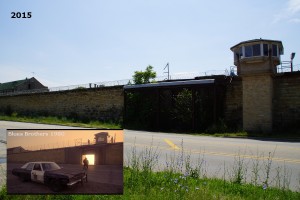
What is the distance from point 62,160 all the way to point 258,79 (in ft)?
70.1

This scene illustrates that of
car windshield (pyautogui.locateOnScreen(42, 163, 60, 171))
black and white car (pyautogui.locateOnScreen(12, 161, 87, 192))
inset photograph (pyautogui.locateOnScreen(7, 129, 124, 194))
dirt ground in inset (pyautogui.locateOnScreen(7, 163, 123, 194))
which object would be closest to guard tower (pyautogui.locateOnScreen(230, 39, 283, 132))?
dirt ground in inset (pyautogui.locateOnScreen(7, 163, 123, 194))

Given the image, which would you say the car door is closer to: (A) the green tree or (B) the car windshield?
(B) the car windshield

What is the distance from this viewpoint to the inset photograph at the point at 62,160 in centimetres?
384

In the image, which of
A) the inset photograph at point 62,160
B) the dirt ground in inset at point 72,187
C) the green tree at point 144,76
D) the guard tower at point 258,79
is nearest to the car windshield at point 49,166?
the inset photograph at point 62,160

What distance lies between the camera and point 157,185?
6.21 m

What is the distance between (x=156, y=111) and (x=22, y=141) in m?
26.2

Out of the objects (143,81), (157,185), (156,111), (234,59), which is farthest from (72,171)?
(143,81)

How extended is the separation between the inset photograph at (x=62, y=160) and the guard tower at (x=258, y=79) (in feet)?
66.9

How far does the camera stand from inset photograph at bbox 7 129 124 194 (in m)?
3.84

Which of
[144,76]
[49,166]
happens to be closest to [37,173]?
[49,166]

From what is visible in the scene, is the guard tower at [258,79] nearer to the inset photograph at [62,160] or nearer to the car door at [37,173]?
the inset photograph at [62,160]

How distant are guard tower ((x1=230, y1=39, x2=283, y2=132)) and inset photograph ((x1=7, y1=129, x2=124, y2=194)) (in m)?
20.4

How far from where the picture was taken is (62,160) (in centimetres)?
385

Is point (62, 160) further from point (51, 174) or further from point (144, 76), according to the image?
point (144, 76)
